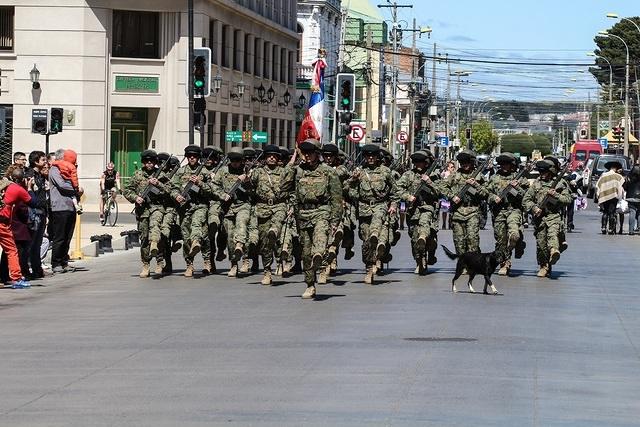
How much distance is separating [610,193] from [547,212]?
14577mm

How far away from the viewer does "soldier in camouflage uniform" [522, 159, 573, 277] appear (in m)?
23.2

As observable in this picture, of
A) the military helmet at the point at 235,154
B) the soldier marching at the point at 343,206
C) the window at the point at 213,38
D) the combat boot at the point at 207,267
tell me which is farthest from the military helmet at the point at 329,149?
the window at the point at 213,38

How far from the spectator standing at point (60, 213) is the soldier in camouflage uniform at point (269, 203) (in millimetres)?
3271

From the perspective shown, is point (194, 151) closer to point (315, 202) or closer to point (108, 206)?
point (315, 202)

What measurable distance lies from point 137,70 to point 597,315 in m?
36.5

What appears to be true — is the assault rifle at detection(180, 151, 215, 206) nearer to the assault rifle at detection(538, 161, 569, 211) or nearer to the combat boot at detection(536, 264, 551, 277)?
the assault rifle at detection(538, 161, 569, 211)

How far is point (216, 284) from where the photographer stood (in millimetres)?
21594

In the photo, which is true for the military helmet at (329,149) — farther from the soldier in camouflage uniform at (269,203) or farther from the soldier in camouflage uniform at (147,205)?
the soldier in camouflage uniform at (147,205)

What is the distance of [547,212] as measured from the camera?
2338 centimetres

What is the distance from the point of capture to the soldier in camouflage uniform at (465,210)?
74.1 feet

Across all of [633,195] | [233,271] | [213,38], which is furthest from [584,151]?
[233,271]

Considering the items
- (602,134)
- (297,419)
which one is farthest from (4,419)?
(602,134)

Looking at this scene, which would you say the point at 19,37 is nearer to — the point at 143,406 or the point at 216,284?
the point at 216,284

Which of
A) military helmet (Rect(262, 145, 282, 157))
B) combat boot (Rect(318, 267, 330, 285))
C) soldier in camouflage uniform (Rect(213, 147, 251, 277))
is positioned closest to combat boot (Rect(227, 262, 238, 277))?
soldier in camouflage uniform (Rect(213, 147, 251, 277))
